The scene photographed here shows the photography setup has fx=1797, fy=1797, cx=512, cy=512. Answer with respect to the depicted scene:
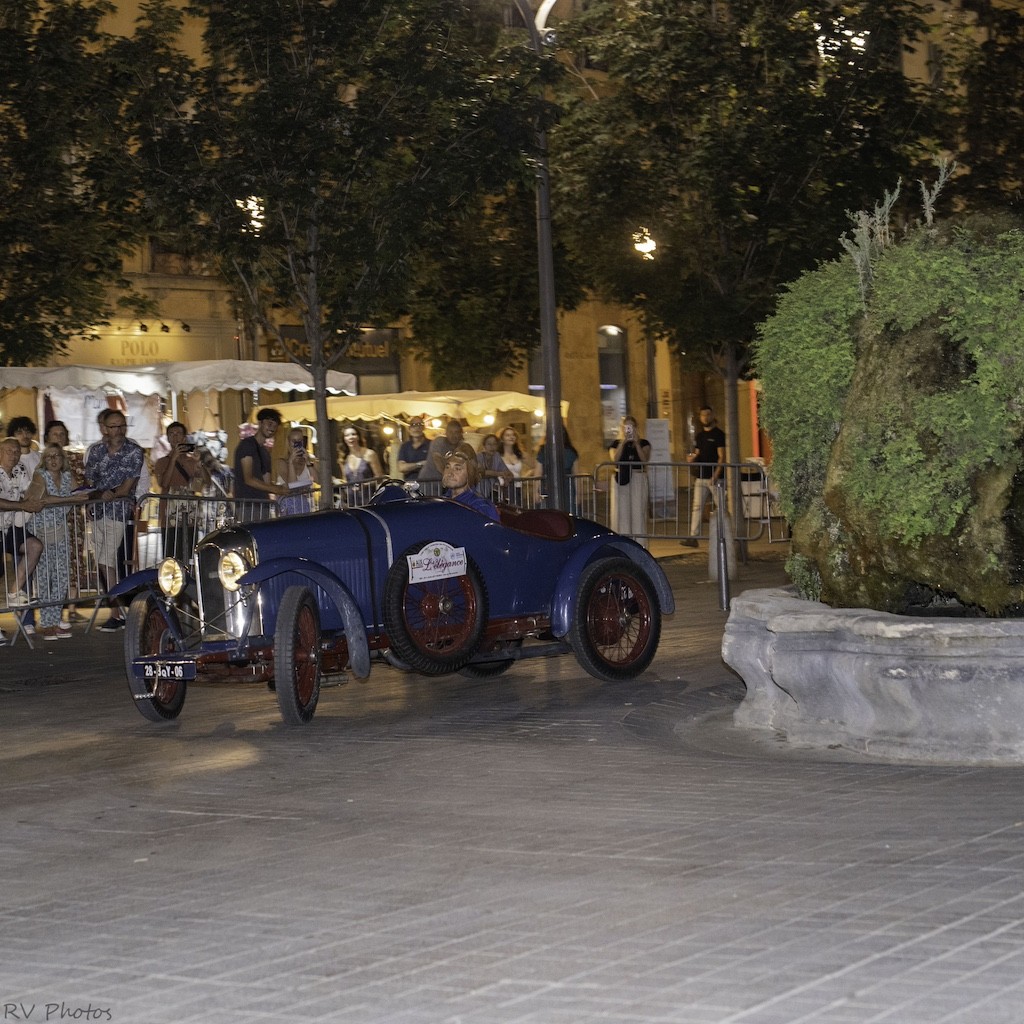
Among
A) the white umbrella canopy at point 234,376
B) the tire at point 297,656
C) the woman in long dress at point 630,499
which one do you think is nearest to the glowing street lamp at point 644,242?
the woman in long dress at point 630,499

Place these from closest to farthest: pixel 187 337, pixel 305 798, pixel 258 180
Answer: pixel 305 798 → pixel 258 180 → pixel 187 337

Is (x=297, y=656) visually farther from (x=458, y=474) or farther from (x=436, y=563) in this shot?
(x=458, y=474)

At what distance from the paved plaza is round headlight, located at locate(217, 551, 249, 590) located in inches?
33.6

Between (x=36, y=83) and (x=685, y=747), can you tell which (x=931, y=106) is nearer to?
(x=36, y=83)

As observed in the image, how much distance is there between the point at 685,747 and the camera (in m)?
9.07

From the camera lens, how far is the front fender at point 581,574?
11.5 m

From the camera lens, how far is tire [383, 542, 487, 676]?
34.6 feet

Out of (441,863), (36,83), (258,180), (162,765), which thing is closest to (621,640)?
(162,765)

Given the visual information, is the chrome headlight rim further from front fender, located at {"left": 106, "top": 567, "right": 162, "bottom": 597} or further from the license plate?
front fender, located at {"left": 106, "top": 567, "right": 162, "bottom": 597}

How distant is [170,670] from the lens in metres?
10.2

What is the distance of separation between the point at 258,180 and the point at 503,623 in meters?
6.86

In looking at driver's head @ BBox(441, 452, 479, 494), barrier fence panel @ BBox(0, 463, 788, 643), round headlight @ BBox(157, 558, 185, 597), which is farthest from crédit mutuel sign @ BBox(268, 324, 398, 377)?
round headlight @ BBox(157, 558, 185, 597)

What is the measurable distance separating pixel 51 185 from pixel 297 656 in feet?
43.0

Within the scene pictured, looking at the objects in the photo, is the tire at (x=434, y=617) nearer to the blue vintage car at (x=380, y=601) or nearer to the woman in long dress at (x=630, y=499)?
the blue vintage car at (x=380, y=601)
